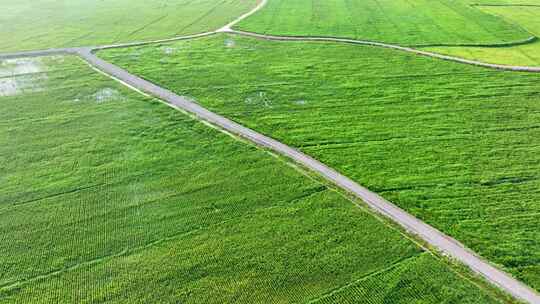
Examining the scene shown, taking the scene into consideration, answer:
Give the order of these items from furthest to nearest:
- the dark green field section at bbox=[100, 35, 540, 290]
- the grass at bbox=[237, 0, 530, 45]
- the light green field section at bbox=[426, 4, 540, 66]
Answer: the grass at bbox=[237, 0, 530, 45] < the light green field section at bbox=[426, 4, 540, 66] < the dark green field section at bbox=[100, 35, 540, 290]

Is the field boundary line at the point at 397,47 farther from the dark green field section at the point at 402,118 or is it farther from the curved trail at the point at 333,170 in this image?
the dark green field section at the point at 402,118

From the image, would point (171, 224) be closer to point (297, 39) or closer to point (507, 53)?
point (297, 39)

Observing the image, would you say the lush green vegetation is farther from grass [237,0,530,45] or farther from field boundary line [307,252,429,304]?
grass [237,0,530,45]

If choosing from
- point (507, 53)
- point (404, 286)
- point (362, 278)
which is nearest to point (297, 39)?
point (507, 53)

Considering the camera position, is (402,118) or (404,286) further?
(402,118)

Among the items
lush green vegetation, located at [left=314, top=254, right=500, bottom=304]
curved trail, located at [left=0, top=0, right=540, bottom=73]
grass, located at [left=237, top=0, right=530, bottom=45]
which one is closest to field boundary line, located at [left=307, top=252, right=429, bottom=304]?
lush green vegetation, located at [left=314, top=254, right=500, bottom=304]

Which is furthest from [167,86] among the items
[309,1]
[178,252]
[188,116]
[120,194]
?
[309,1]
